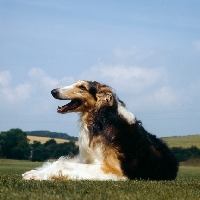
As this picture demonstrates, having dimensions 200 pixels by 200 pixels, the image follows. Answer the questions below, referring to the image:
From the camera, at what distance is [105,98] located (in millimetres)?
10961

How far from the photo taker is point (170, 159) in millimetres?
11211

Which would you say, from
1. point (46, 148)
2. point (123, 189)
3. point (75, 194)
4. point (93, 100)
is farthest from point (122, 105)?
point (46, 148)

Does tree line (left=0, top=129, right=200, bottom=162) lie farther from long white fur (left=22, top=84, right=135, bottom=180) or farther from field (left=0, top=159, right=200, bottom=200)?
field (left=0, top=159, right=200, bottom=200)

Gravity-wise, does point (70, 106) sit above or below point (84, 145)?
above

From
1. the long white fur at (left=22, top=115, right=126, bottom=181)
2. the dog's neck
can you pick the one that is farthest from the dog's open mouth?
the long white fur at (left=22, top=115, right=126, bottom=181)

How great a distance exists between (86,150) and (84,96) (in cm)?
115

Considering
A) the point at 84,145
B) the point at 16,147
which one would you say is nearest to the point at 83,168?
the point at 84,145

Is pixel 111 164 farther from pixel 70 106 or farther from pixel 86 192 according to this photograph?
pixel 86 192

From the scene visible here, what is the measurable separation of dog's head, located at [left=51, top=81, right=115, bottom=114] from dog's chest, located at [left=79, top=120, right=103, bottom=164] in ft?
1.19

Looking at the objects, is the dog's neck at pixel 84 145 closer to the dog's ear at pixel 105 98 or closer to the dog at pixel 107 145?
the dog at pixel 107 145

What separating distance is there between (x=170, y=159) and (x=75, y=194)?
16.6 ft

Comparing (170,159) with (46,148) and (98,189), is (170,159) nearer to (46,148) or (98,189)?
(98,189)

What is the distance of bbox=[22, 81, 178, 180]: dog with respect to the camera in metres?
10.3

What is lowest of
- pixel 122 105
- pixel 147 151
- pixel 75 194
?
pixel 75 194
